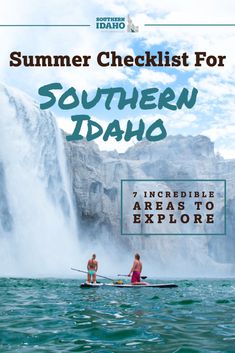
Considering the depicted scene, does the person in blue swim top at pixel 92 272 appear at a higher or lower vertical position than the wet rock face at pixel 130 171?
lower

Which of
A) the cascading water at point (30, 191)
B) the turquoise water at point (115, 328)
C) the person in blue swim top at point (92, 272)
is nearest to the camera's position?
the turquoise water at point (115, 328)

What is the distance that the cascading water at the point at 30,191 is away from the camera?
44781mm

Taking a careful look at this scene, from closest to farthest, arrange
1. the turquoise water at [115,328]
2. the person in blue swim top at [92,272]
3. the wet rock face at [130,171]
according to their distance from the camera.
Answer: the turquoise water at [115,328] < the person in blue swim top at [92,272] < the wet rock face at [130,171]

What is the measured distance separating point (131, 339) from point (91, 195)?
2121 inches

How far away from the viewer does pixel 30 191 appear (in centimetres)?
4538

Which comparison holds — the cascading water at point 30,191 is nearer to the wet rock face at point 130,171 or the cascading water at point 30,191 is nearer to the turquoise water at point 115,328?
the wet rock face at point 130,171

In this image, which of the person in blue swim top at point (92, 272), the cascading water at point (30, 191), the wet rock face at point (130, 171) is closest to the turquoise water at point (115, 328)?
the person in blue swim top at point (92, 272)

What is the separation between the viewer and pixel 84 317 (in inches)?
348

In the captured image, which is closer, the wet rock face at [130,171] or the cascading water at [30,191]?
the cascading water at [30,191]

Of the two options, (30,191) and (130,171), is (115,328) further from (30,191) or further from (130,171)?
(130,171)

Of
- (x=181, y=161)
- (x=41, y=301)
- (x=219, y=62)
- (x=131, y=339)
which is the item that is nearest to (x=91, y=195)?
(x=181, y=161)

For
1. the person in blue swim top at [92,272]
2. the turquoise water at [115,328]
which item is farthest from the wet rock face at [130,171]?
the turquoise water at [115,328]

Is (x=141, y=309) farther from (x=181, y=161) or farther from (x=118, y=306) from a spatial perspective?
(x=181, y=161)

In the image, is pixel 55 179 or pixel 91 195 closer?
Result: pixel 55 179
